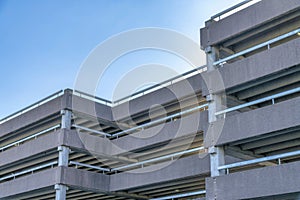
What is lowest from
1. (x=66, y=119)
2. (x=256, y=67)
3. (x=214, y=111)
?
(x=214, y=111)

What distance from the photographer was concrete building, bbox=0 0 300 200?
47.9 feet

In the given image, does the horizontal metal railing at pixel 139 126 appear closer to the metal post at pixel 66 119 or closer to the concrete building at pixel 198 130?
the concrete building at pixel 198 130

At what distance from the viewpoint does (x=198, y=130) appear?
60.6 ft

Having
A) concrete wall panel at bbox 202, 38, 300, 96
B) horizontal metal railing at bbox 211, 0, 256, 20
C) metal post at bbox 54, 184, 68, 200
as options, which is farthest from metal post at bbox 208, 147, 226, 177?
metal post at bbox 54, 184, 68, 200

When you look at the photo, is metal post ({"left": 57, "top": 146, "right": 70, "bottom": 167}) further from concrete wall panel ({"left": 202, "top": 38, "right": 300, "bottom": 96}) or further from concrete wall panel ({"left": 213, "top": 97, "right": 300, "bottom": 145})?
concrete wall panel ({"left": 213, "top": 97, "right": 300, "bottom": 145})

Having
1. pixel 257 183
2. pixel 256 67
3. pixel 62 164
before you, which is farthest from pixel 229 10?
pixel 62 164

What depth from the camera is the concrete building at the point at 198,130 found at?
47.9ft

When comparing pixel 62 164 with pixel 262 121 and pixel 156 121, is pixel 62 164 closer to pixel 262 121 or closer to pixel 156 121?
pixel 156 121

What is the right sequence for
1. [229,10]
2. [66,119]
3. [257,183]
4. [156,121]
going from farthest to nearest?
[66,119] → [156,121] → [229,10] → [257,183]

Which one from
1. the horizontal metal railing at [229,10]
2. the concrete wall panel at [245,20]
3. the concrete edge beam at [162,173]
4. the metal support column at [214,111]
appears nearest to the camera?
the concrete wall panel at [245,20]

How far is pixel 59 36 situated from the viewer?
539 inches

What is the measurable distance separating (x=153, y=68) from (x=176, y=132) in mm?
4217

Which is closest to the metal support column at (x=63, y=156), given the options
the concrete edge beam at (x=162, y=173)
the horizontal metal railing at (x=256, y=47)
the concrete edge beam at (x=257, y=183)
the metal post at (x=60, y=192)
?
the metal post at (x=60, y=192)

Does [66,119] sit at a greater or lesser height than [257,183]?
greater
